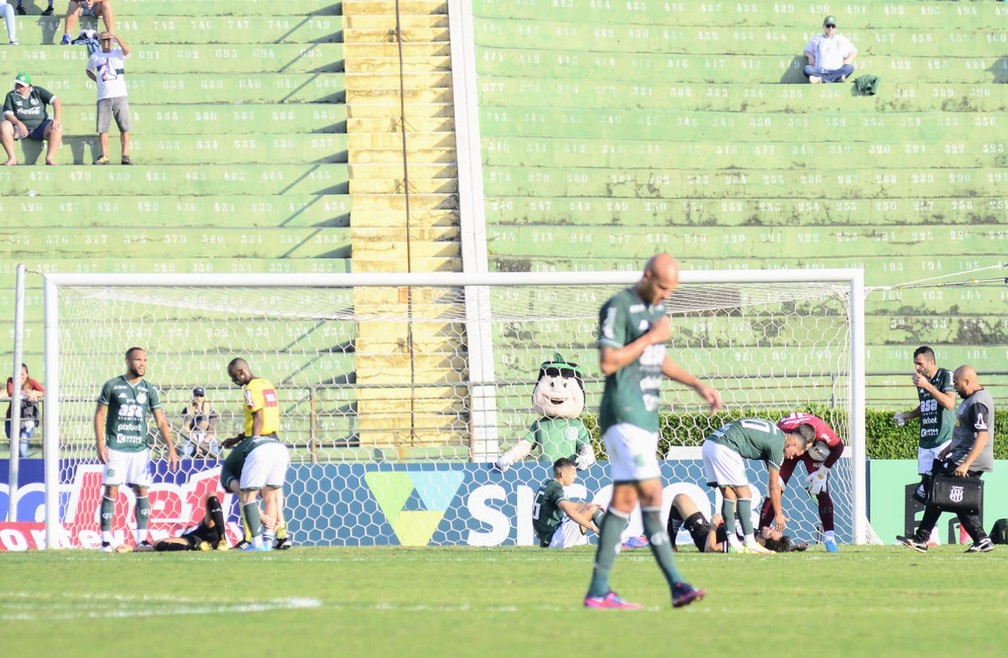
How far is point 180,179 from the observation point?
22875 millimetres

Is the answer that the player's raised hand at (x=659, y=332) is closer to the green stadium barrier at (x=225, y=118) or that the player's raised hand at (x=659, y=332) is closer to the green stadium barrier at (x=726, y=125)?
the green stadium barrier at (x=726, y=125)

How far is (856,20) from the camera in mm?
27594

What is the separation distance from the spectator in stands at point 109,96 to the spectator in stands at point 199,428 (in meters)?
6.69

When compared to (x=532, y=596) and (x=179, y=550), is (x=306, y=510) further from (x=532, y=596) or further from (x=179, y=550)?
(x=532, y=596)

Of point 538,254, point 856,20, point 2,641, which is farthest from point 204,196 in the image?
point 2,641

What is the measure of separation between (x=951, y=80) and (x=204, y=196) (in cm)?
1262

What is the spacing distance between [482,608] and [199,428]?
9798 millimetres

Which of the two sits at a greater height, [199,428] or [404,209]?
[404,209]

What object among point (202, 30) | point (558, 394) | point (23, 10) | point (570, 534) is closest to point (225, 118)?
point (202, 30)

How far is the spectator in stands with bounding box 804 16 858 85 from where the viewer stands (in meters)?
25.8

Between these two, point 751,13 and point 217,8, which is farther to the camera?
point 751,13

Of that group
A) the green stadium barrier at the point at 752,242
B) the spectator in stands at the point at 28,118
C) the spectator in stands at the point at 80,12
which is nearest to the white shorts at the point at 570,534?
the green stadium barrier at the point at 752,242

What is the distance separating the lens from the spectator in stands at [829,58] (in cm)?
2577

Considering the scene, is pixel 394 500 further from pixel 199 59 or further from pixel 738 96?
pixel 738 96
